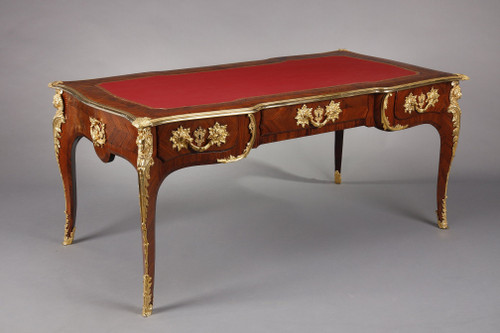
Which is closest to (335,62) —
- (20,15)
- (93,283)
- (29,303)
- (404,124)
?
(404,124)

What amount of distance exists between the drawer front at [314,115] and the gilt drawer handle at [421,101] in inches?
10.7

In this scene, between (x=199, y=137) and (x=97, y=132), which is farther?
(x=97, y=132)

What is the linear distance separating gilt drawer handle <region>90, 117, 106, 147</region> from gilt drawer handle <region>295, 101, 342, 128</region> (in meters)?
0.91

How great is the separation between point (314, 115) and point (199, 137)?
2.15 ft

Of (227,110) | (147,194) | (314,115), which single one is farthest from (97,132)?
(314,115)

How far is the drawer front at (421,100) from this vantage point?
13.7ft

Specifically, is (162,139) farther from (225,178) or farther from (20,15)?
(20,15)

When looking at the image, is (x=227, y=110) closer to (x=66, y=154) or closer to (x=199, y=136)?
(x=199, y=136)

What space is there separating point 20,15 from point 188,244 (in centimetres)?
266

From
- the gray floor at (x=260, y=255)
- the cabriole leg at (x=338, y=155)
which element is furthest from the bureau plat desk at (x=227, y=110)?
the cabriole leg at (x=338, y=155)

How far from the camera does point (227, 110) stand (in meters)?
3.55

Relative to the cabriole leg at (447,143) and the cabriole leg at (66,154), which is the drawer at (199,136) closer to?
the cabriole leg at (66,154)

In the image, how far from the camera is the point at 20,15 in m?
6.01

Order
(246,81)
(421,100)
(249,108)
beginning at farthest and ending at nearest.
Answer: (421,100) → (246,81) → (249,108)
